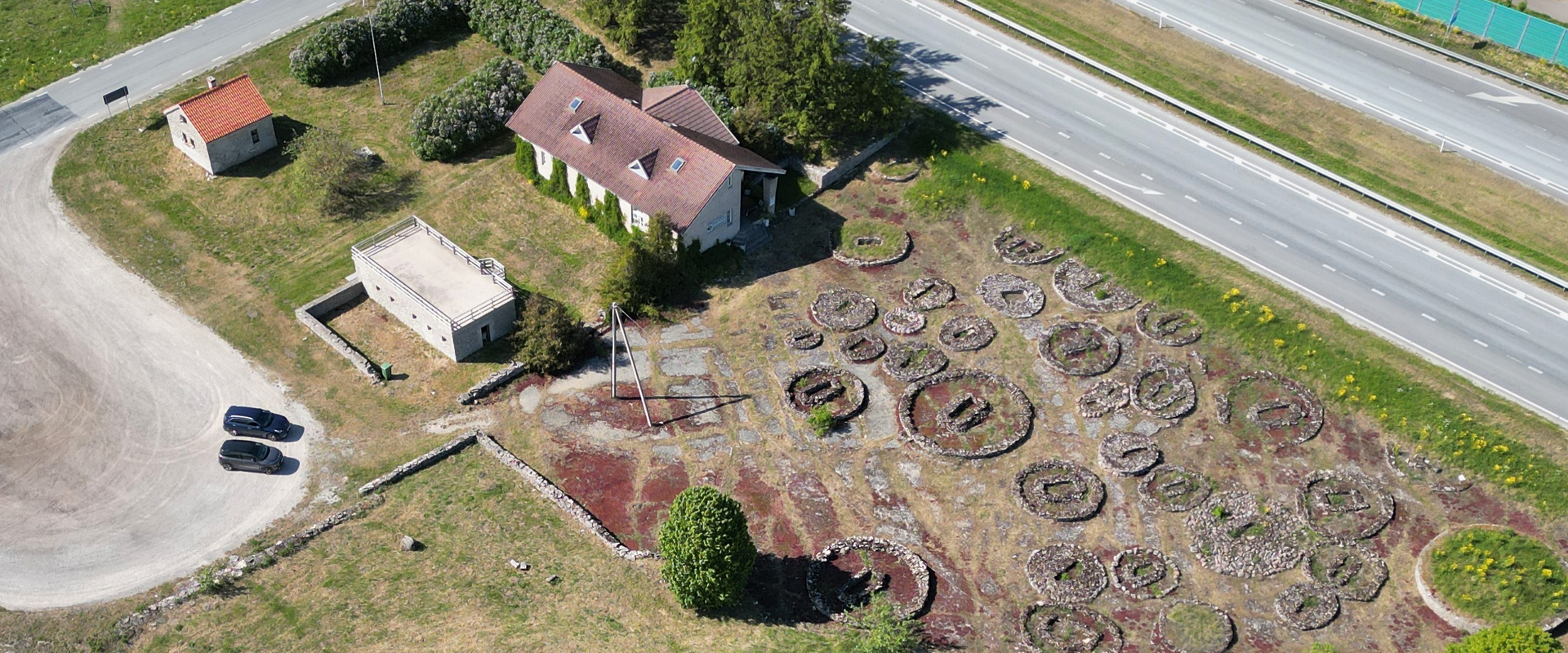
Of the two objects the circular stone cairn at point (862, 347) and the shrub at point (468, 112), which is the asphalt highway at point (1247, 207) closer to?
the circular stone cairn at point (862, 347)

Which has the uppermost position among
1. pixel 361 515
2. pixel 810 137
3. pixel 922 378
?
pixel 810 137

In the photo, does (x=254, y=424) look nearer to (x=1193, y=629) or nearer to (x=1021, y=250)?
(x=1021, y=250)

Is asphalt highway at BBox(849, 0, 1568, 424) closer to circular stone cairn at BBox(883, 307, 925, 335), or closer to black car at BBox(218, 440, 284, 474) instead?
circular stone cairn at BBox(883, 307, 925, 335)

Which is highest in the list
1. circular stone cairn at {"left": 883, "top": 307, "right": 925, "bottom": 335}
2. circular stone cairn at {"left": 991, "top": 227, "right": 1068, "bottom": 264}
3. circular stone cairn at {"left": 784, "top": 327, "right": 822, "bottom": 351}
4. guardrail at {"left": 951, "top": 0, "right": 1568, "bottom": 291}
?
guardrail at {"left": 951, "top": 0, "right": 1568, "bottom": 291}

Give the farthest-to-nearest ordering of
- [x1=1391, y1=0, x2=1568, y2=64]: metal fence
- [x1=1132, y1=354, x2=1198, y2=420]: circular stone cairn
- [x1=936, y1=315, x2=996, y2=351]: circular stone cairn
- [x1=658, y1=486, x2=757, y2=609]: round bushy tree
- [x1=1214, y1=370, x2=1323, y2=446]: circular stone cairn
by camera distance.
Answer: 1. [x1=1391, y1=0, x2=1568, y2=64]: metal fence
2. [x1=936, y1=315, x2=996, y2=351]: circular stone cairn
3. [x1=1132, y1=354, x2=1198, y2=420]: circular stone cairn
4. [x1=1214, y1=370, x2=1323, y2=446]: circular stone cairn
5. [x1=658, y1=486, x2=757, y2=609]: round bushy tree

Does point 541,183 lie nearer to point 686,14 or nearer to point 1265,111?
point 686,14

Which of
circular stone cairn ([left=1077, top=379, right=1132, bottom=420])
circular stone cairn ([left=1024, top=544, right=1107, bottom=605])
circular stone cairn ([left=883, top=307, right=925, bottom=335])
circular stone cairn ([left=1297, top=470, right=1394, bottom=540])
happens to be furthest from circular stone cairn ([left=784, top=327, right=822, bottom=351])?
circular stone cairn ([left=1297, top=470, right=1394, bottom=540])

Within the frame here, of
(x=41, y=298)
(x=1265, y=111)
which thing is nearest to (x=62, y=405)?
(x=41, y=298)
